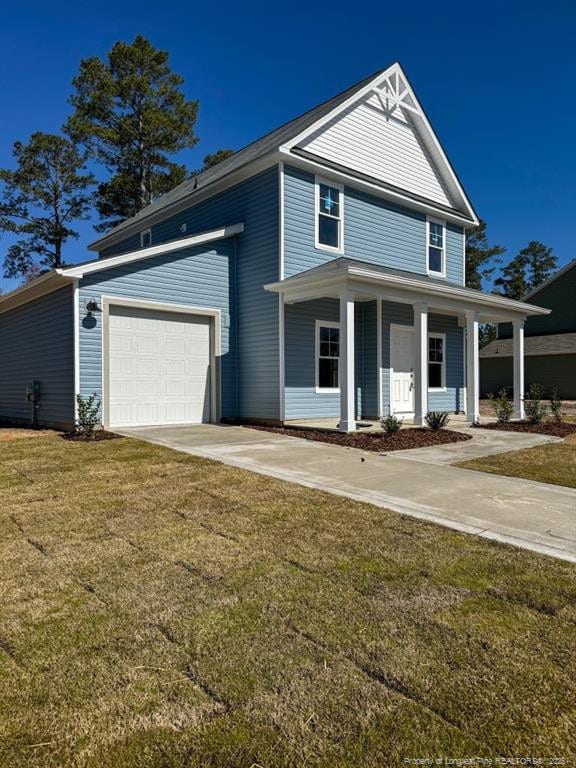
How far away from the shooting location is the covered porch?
9.76 m

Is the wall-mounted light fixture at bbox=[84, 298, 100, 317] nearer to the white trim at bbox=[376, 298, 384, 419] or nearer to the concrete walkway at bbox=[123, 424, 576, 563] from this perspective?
the concrete walkway at bbox=[123, 424, 576, 563]

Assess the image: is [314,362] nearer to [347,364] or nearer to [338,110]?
[347,364]

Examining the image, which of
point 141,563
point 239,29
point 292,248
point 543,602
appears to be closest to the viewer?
point 543,602

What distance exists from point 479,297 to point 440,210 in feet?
13.5

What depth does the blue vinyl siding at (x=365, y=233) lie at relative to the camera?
11.4m

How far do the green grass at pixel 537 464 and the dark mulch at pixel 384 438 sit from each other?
136 cm

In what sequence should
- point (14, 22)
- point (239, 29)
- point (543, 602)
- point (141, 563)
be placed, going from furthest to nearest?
point (239, 29) < point (14, 22) < point (141, 563) < point (543, 602)

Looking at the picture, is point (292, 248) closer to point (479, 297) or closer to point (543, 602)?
point (479, 297)

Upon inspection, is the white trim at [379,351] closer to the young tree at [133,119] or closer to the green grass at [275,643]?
the green grass at [275,643]

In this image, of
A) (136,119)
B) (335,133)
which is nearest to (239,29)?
(335,133)

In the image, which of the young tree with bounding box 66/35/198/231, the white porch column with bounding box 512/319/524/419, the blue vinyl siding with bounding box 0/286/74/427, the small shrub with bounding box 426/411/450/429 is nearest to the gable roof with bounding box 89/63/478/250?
the white porch column with bounding box 512/319/524/419

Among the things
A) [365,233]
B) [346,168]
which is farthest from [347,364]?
[346,168]

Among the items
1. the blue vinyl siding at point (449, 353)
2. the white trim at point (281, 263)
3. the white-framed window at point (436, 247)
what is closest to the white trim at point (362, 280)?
the white trim at point (281, 263)

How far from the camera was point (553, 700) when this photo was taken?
1937mm
